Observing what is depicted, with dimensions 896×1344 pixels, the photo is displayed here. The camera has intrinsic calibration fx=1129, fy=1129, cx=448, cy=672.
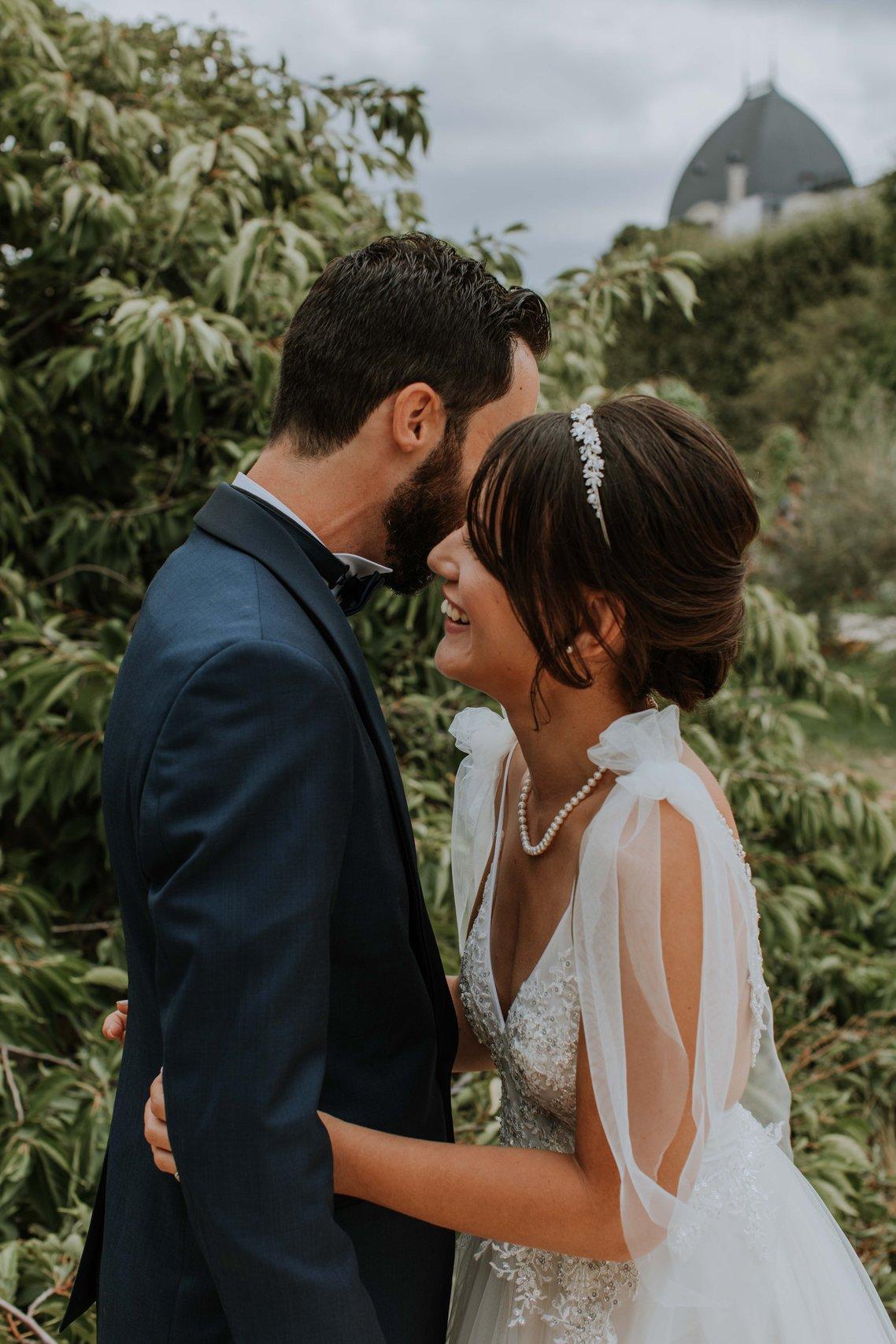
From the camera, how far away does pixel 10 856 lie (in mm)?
2830

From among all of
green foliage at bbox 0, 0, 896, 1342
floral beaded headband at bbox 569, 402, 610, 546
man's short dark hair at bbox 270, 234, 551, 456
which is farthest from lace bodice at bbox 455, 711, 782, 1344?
green foliage at bbox 0, 0, 896, 1342

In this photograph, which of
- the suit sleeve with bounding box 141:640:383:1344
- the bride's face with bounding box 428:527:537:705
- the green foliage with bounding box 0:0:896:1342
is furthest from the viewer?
the green foliage with bounding box 0:0:896:1342

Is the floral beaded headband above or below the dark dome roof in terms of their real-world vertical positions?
below

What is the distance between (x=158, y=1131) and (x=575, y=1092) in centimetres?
52

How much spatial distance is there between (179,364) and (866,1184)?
268 cm

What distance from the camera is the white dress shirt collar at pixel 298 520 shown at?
1394 mm

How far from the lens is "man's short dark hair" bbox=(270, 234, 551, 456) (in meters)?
1.43

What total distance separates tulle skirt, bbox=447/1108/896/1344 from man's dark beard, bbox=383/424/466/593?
92cm

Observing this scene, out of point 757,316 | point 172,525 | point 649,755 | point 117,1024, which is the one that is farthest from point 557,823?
point 757,316

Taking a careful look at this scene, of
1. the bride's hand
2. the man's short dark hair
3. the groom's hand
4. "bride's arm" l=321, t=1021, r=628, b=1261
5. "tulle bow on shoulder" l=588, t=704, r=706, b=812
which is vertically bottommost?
"bride's arm" l=321, t=1021, r=628, b=1261

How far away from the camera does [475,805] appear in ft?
6.10

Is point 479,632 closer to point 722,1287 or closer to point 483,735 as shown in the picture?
point 483,735

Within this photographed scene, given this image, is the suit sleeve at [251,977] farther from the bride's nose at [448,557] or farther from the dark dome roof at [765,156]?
the dark dome roof at [765,156]

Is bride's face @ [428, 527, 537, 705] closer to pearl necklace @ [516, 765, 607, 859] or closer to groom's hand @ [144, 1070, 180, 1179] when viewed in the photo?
pearl necklace @ [516, 765, 607, 859]
